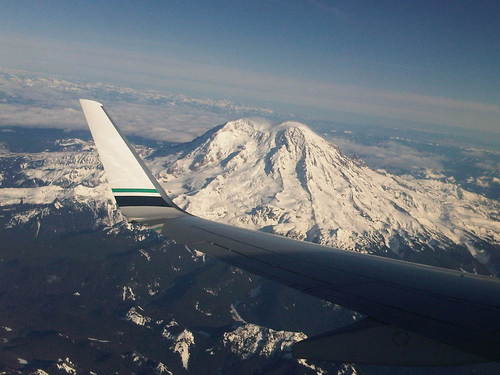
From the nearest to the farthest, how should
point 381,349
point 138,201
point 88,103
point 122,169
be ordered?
point 381,349 → point 122,169 → point 88,103 → point 138,201

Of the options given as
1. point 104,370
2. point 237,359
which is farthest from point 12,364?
point 237,359

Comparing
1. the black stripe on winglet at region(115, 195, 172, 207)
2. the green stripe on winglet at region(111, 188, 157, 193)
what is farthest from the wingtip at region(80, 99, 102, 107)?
the black stripe on winglet at region(115, 195, 172, 207)

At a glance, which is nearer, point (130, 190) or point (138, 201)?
point (130, 190)

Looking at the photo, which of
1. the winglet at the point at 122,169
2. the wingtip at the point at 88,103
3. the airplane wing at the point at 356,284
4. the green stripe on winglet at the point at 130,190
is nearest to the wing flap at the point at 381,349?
the airplane wing at the point at 356,284

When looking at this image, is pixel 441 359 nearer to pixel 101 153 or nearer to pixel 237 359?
pixel 101 153

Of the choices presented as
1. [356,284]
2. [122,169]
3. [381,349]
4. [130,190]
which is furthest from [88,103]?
[381,349]

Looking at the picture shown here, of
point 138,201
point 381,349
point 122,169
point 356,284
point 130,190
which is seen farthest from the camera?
point 138,201

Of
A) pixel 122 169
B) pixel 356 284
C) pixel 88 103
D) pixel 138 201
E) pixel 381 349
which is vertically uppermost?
pixel 88 103

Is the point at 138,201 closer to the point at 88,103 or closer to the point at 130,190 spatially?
the point at 130,190
